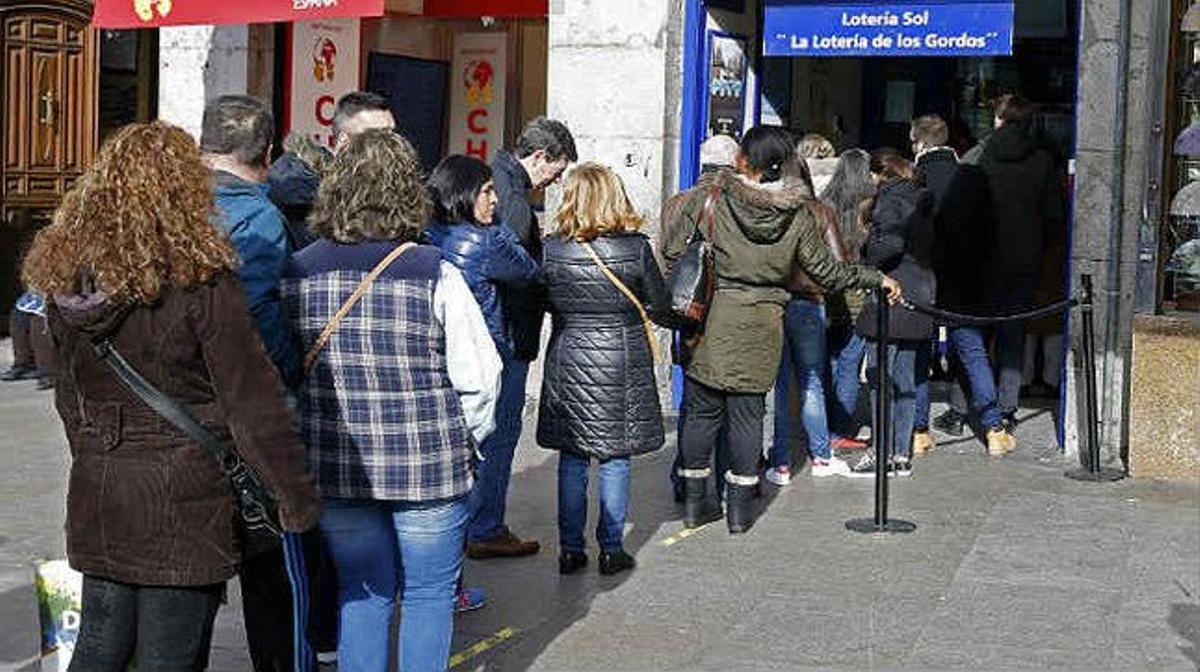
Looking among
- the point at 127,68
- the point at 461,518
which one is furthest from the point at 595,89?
the point at 461,518

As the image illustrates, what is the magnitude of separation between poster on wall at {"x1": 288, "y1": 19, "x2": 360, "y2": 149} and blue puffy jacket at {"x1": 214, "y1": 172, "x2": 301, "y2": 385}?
7.78 meters

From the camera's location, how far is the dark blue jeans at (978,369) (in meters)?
10.3

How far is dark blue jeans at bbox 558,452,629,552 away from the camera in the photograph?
748 centimetres

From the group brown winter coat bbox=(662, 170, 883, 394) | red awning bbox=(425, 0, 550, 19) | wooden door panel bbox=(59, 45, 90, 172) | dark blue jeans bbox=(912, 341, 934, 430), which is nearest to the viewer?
brown winter coat bbox=(662, 170, 883, 394)

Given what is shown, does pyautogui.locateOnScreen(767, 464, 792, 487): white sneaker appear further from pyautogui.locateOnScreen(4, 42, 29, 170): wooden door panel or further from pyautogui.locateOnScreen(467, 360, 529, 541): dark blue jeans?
pyautogui.locateOnScreen(4, 42, 29, 170): wooden door panel

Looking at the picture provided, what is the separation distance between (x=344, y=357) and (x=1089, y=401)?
18.1 ft

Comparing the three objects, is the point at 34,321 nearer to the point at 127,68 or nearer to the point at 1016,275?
the point at 127,68

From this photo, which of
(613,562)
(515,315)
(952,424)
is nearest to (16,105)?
(952,424)

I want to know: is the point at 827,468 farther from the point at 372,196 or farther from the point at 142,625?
the point at 142,625

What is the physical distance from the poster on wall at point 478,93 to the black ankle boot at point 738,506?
5406mm

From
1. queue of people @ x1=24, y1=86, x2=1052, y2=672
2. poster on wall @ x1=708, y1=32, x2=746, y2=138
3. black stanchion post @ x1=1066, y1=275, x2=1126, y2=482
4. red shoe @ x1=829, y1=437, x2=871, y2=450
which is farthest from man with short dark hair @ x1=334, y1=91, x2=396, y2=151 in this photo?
poster on wall @ x1=708, y1=32, x2=746, y2=138

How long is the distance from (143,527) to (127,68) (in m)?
11.0

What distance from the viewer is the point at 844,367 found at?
10117mm

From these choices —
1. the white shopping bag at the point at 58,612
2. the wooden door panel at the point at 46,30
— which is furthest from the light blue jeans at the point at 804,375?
the wooden door panel at the point at 46,30
